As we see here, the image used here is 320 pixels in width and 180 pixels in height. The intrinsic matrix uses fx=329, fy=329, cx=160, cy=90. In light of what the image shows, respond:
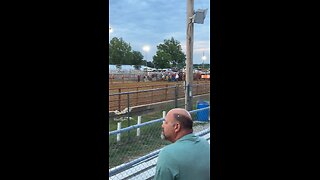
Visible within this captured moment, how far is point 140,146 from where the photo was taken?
203 inches

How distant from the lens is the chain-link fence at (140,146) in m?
3.61

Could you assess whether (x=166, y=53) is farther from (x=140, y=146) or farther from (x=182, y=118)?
(x=182, y=118)

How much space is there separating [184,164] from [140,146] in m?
3.65

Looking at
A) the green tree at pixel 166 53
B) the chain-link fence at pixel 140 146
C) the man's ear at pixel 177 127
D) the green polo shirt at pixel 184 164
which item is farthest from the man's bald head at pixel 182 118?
the green tree at pixel 166 53

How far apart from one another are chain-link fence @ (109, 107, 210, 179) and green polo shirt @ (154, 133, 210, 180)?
196 centimetres

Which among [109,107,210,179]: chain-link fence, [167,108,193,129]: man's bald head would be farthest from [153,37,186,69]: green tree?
[167,108,193,129]: man's bald head

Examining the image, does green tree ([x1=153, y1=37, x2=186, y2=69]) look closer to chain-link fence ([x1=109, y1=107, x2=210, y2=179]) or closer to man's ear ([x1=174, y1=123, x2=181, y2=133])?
chain-link fence ([x1=109, y1=107, x2=210, y2=179])
